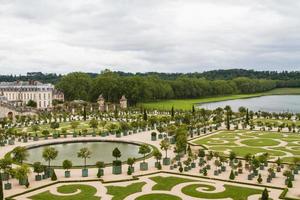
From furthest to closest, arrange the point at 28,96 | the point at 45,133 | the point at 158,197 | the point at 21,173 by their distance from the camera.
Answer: the point at 28,96 < the point at 45,133 < the point at 21,173 < the point at 158,197

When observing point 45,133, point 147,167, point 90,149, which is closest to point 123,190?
point 147,167

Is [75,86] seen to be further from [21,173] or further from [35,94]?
[21,173]

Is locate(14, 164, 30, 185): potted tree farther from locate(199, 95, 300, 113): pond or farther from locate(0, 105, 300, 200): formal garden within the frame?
locate(199, 95, 300, 113): pond

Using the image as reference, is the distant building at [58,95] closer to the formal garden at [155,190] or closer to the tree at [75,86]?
the tree at [75,86]

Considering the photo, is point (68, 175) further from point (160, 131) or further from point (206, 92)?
point (206, 92)

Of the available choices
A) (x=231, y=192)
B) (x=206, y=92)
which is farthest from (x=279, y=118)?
(x=206, y=92)

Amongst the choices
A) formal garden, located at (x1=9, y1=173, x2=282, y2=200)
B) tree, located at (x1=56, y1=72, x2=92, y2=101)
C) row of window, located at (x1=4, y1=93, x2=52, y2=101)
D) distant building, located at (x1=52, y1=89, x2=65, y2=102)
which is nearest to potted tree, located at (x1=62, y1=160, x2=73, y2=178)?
formal garden, located at (x1=9, y1=173, x2=282, y2=200)
